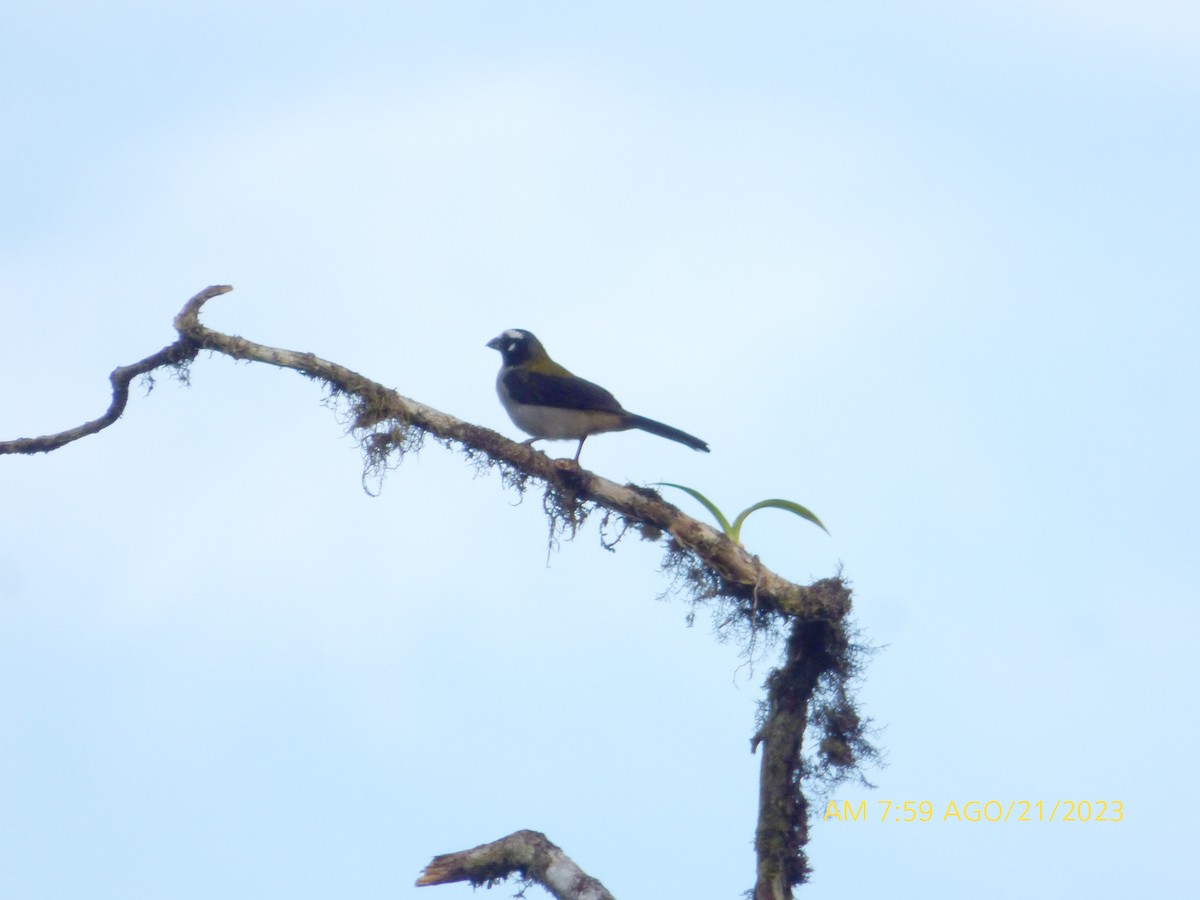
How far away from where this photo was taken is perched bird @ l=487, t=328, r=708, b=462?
30.1 feet

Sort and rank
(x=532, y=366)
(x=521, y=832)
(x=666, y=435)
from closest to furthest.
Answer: (x=521, y=832) < (x=666, y=435) < (x=532, y=366)

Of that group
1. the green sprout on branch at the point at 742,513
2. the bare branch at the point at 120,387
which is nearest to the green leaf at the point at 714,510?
the green sprout on branch at the point at 742,513

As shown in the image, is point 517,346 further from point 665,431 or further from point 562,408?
point 665,431

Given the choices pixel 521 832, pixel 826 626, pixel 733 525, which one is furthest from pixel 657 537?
pixel 521 832

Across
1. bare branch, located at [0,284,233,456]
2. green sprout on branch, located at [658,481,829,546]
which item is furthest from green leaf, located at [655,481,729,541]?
bare branch, located at [0,284,233,456]

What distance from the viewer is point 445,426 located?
7270mm

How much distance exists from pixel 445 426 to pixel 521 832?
2.23m

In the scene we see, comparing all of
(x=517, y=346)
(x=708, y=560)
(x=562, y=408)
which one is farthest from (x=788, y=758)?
(x=517, y=346)

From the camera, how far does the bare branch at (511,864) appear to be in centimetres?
600

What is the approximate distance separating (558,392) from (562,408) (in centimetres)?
14

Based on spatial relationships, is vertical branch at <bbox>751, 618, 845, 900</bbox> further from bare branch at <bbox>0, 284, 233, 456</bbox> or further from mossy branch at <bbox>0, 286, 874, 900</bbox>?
bare branch at <bbox>0, 284, 233, 456</bbox>

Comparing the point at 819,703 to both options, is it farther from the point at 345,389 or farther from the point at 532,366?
the point at 532,366

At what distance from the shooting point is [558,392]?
31.0 ft

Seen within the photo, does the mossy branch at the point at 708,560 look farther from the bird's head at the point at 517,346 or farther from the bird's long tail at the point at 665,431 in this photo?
the bird's head at the point at 517,346
